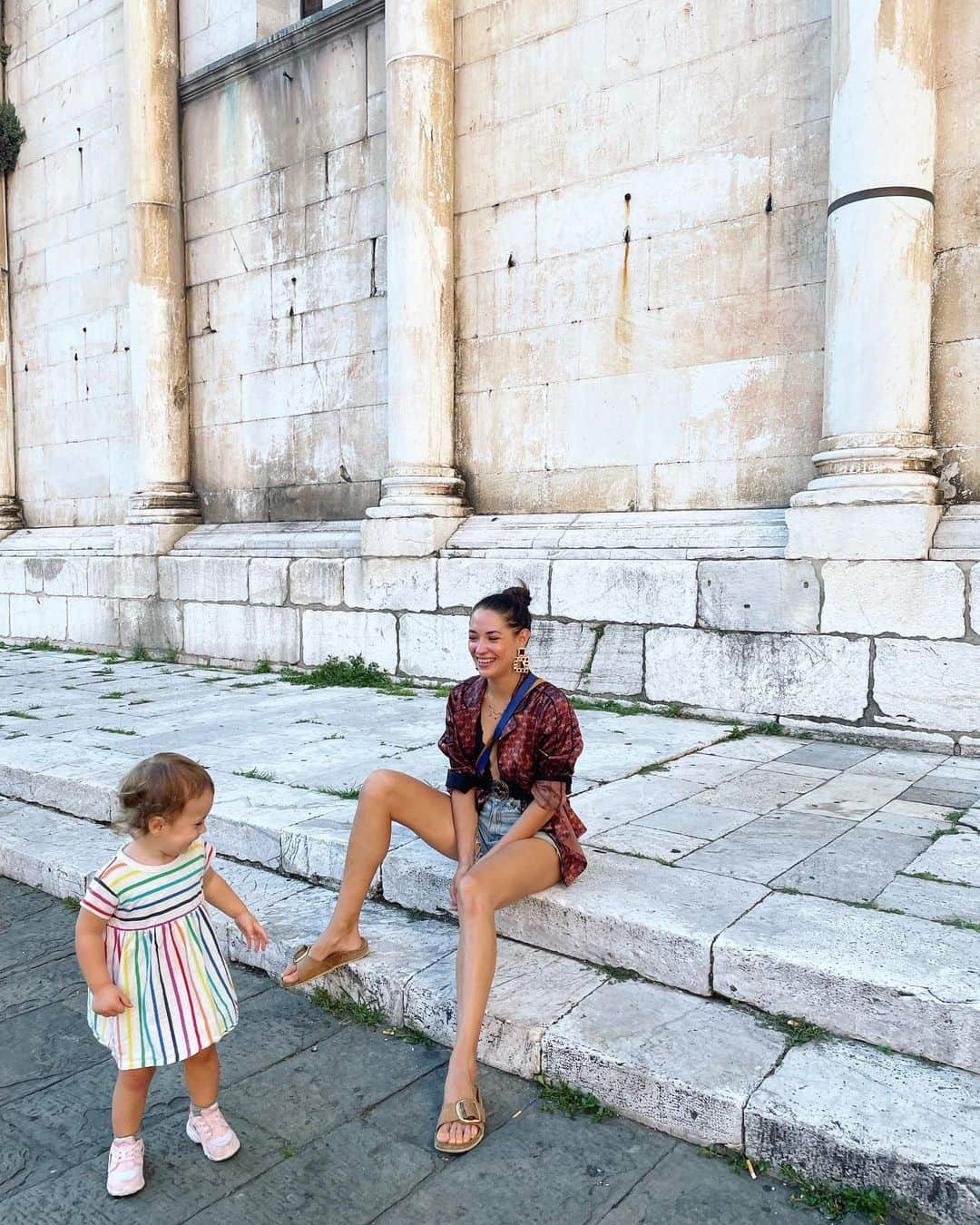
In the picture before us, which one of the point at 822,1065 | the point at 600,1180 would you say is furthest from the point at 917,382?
the point at 600,1180

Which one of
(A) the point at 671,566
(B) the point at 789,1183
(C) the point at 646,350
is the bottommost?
(B) the point at 789,1183

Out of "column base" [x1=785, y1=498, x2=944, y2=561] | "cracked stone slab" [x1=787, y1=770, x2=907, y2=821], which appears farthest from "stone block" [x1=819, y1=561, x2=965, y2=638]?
"cracked stone slab" [x1=787, y1=770, x2=907, y2=821]

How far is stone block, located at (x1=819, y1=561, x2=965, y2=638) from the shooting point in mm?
5543

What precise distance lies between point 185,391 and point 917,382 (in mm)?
7481

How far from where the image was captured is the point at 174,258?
10344 millimetres

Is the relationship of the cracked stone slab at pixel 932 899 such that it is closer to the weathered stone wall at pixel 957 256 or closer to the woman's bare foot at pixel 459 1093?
the woman's bare foot at pixel 459 1093

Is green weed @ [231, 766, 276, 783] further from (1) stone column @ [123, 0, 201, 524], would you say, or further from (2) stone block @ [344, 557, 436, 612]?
(1) stone column @ [123, 0, 201, 524]

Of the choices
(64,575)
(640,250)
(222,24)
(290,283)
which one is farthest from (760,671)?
(222,24)

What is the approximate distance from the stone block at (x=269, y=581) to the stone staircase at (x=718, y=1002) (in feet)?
17.0

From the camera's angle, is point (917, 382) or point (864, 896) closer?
point (864, 896)

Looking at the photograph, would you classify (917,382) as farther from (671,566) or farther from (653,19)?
(653,19)

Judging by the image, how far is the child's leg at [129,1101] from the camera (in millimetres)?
2408

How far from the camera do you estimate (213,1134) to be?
98.5 inches

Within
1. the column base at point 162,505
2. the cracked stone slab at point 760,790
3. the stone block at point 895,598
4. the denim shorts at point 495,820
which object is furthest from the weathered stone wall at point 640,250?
the denim shorts at point 495,820
